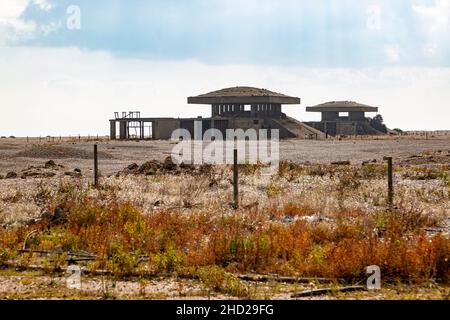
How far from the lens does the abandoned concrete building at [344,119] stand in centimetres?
10706

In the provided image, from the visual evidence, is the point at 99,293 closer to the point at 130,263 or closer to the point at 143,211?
the point at 130,263

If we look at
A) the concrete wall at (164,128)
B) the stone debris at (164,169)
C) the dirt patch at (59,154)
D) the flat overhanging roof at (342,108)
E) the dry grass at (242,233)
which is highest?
the flat overhanging roof at (342,108)

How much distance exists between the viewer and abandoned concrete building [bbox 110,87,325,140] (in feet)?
280

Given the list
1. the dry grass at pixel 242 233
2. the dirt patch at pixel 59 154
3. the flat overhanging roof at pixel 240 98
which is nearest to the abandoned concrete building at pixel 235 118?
the flat overhanging roof at pixel 240 98

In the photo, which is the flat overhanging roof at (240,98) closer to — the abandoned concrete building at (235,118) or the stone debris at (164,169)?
the abandoned concrete building at (235,118)

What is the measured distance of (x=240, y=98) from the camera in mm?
90625

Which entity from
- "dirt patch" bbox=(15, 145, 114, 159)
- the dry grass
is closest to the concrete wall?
"dirt patch" bbox=(15, 145, 114, 159)

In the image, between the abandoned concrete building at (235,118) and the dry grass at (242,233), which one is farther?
the abandoned concrete building at (235,118)

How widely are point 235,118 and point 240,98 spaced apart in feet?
14.2

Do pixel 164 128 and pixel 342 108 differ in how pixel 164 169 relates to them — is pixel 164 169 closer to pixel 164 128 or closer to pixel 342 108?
pixel 164 128

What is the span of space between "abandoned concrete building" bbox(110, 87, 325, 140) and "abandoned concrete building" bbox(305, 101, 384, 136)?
13.1 meters

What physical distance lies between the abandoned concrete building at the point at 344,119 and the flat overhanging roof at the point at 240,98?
49.4 feet

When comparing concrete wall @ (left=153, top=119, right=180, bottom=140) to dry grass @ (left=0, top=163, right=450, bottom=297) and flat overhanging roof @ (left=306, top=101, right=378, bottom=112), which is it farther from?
dry grass @ (left=0, top=163, right=450, bottom=297)
